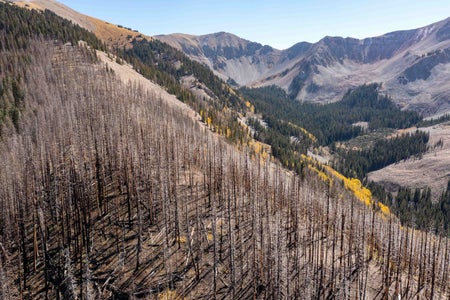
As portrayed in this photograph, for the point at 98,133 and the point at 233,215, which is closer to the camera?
the point at 233,215

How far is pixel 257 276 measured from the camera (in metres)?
48.0

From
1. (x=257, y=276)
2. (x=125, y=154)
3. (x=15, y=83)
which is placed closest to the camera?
(x=257, y=276)

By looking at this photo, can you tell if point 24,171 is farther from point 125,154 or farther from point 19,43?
point 19,43

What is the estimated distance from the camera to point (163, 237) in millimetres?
55125

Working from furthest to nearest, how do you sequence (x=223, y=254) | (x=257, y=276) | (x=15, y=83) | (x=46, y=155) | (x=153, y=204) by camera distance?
(x=15, y=83) < (x=46, y=155) < (x=153, y=204) < (x=223, y=254) < (x=257, y=276)

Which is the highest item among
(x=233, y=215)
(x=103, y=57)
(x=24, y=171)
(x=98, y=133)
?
(x=103, y=57)

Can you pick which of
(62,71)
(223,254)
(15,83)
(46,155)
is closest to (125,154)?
(46,155)

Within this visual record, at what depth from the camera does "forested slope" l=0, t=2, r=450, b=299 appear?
46.5 meters

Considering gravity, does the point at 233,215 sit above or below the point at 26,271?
above

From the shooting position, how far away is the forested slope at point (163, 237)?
46.5m

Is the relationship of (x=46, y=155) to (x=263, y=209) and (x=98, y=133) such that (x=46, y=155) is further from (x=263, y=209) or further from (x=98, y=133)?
(x=263, y=209)

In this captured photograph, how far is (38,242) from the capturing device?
2179 inches

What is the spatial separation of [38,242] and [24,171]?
58.7 ft

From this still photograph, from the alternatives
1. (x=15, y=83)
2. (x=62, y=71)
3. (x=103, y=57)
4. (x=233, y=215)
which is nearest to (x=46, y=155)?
(x=233, y=215)
